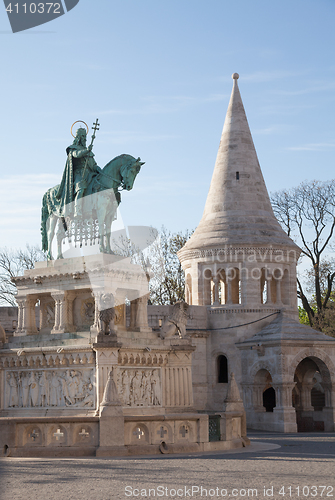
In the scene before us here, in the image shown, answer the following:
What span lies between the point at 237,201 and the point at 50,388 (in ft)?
61.9

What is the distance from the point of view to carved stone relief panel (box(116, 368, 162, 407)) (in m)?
16.9

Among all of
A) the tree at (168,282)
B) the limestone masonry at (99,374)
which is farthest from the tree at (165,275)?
the limestone masonry at (99,374)

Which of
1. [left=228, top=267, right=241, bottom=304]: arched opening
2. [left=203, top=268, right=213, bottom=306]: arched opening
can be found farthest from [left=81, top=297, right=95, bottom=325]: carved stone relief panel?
[left=203, top=268, right=213, bottom=306]: arched opening

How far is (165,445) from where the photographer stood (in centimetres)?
1526

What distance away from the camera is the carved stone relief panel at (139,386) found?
55.4ft

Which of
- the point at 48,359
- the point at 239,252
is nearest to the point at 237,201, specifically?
the point at 239,252

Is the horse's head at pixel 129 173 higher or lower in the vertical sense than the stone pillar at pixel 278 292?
higher

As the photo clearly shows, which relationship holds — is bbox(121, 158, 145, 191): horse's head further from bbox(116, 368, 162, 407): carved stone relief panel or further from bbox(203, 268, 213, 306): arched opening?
bbox(203, 268, 213, 306): arched opening

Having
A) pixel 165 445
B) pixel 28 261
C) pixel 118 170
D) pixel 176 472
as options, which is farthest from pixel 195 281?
pixel 176 472

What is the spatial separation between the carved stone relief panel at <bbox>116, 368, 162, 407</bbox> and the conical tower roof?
1588 cm

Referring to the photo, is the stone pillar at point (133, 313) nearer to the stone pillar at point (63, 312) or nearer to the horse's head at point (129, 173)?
the stone pillar at point (63, 312)

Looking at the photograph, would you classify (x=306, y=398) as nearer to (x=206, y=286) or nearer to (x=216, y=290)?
(x=216, y=290)

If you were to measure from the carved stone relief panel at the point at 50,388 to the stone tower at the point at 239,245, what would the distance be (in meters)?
16.2

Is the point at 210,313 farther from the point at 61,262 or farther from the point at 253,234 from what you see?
the point at 61,262
